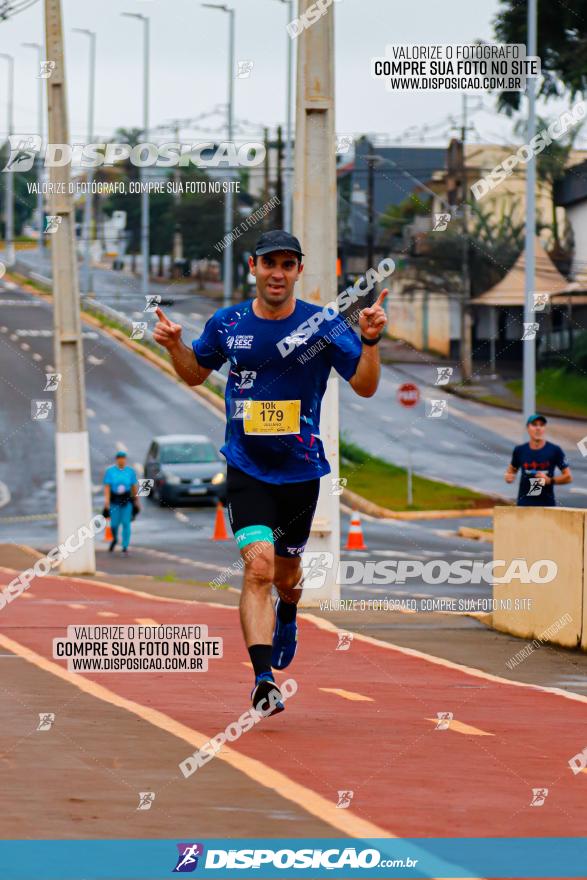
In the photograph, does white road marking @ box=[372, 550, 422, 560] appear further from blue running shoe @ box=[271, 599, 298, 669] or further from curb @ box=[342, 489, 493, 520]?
blue running shoe @ box=[271, 599, 298, 669]

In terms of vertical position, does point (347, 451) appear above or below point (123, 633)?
below

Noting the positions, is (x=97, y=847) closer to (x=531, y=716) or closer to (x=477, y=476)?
(x=531, y=716)

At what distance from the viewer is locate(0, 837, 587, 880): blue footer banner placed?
5.46m

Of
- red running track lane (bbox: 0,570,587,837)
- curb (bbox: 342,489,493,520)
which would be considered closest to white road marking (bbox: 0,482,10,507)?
curb (bbox: 342,489,493,520)

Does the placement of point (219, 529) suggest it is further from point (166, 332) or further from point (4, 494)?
point (166, 332)

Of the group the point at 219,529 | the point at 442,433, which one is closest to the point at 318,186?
the point at 219,529

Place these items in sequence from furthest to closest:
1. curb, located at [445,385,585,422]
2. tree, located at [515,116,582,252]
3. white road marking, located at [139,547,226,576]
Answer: tree, located at [515,116,582,252]
curb, located at [445,385,585,422]
white road marking, located at [139,547,226,576]

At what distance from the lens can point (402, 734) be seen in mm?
8375

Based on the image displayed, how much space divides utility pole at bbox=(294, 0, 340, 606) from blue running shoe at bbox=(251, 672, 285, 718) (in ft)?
26.0

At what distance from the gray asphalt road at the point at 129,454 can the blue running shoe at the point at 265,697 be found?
12379 millimetres

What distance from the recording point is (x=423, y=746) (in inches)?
315

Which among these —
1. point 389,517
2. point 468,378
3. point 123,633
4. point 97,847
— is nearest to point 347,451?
point 389,517

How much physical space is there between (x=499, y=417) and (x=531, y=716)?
172 ft

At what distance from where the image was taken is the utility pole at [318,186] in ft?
53.8
